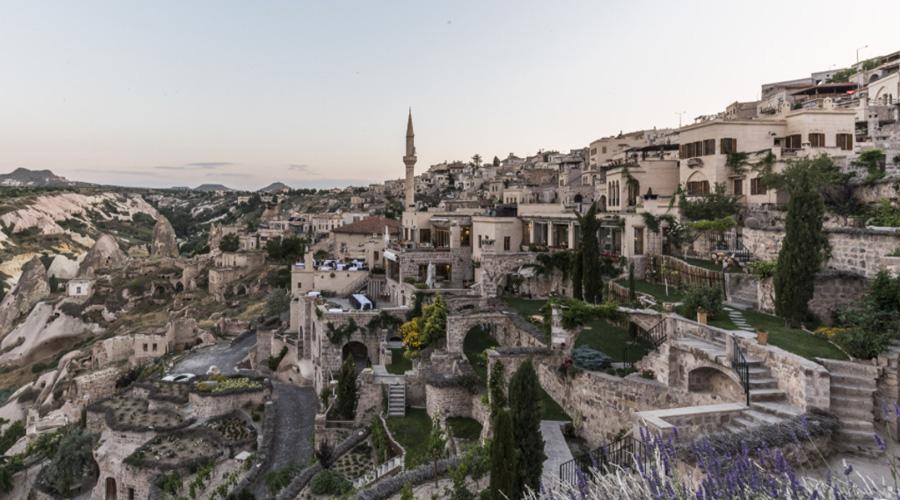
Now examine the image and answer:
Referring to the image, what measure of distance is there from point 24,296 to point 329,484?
221 feet

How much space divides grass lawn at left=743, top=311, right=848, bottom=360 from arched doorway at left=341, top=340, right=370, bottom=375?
1564 cm

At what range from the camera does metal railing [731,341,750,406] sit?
962 cm

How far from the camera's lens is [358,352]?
24.3 meters

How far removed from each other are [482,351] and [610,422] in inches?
344

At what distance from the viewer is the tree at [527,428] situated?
8719 millimetres

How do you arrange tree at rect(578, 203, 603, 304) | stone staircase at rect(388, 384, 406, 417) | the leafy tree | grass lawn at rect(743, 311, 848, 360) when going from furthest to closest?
the leafy tree, tree at rect(578, 203, 603, 304), stone staircase at rect(388, 384, 406, 417), grass lawn at rect(743, 311, 848, 360)

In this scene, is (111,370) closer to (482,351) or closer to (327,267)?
(327,267)

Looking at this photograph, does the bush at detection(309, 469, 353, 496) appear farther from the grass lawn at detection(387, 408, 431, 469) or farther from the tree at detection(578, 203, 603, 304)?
the tree at detection(578, 203, 603, 304)

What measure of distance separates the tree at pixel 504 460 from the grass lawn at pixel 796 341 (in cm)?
637

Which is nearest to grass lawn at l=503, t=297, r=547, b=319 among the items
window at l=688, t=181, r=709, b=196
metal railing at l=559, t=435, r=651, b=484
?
window at l=688, t=181, r=709, b=196

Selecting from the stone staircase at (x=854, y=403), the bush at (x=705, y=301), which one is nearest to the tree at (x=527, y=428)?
the stone staircase at (x=854, y=403)

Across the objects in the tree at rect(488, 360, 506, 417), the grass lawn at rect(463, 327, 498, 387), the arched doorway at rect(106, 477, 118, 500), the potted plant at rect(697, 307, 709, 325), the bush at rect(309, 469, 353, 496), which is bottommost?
the arched doorway at rect(106, 477, 118, 500)

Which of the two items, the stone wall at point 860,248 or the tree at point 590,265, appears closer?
the stone wall at point 860,248

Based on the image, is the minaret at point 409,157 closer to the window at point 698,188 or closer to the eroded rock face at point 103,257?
the window at point 698,188
